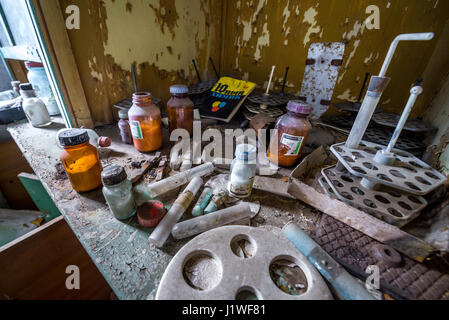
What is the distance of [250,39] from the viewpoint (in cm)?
134

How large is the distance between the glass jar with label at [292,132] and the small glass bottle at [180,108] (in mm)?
459

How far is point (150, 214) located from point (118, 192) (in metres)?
0.10

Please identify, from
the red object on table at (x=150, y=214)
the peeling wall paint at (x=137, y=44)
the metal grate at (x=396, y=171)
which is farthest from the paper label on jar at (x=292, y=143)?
the peeling wall paint at (x=137, y=44)

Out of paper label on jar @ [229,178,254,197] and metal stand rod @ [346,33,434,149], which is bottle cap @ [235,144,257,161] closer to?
paper label on jar @ [229,178,254,197]

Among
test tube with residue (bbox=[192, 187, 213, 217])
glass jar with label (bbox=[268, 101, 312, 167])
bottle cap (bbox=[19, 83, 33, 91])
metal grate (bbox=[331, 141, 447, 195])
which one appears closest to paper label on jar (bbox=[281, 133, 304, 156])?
glass jar with label (bbox=[268, 101, 312, 167])

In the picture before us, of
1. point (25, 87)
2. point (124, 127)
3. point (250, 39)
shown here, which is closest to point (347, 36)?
point (250, 39)

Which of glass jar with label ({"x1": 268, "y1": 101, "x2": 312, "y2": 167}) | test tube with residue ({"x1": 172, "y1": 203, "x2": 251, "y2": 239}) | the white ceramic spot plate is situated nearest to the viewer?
the white ceramic spot plate

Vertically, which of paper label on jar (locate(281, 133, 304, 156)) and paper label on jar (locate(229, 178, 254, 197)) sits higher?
paper label on jar (locate(281, 133, 304, 156))

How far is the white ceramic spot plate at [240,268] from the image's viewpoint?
37 centimetres

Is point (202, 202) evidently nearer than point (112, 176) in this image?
No

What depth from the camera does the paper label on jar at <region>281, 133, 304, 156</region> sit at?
71 centimetres

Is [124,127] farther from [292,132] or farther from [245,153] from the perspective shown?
[292,132]

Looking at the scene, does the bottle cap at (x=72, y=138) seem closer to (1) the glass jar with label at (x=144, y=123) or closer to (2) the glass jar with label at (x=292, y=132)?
(1) the glass jar with label at (x=144, y=123)

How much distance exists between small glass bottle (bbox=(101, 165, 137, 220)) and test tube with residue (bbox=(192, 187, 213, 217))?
176 millimetres
